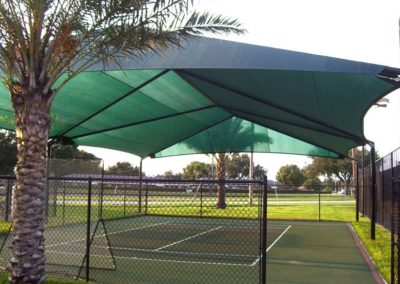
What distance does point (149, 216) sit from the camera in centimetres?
2639

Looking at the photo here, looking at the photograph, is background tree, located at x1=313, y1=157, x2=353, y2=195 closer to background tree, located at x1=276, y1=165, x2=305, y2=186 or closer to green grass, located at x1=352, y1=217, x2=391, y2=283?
background tree, located at x1=276, y1=165, x2=305, y2=186

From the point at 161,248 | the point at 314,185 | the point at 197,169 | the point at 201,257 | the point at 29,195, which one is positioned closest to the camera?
the point at 29,195

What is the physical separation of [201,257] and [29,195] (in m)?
6.16

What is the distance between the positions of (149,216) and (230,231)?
7.79m

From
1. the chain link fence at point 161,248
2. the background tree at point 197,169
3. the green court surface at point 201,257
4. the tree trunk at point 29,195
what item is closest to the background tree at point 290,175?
the background tree at point 197,169

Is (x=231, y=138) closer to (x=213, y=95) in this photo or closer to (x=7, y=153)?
(x=213, y=95)

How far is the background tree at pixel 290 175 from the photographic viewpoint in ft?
350

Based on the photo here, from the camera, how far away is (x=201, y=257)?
12688 millimetres

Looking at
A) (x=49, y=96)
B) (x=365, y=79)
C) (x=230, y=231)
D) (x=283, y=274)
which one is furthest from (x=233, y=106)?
(x=49, y=96)

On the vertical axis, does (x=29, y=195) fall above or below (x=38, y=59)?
below

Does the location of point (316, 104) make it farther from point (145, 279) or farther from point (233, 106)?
point (145, 279)

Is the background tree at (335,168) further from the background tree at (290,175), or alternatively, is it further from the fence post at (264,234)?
the fence post at (264,234)

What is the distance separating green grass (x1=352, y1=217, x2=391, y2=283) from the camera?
11164mm

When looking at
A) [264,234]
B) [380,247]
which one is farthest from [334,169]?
[264,234]
